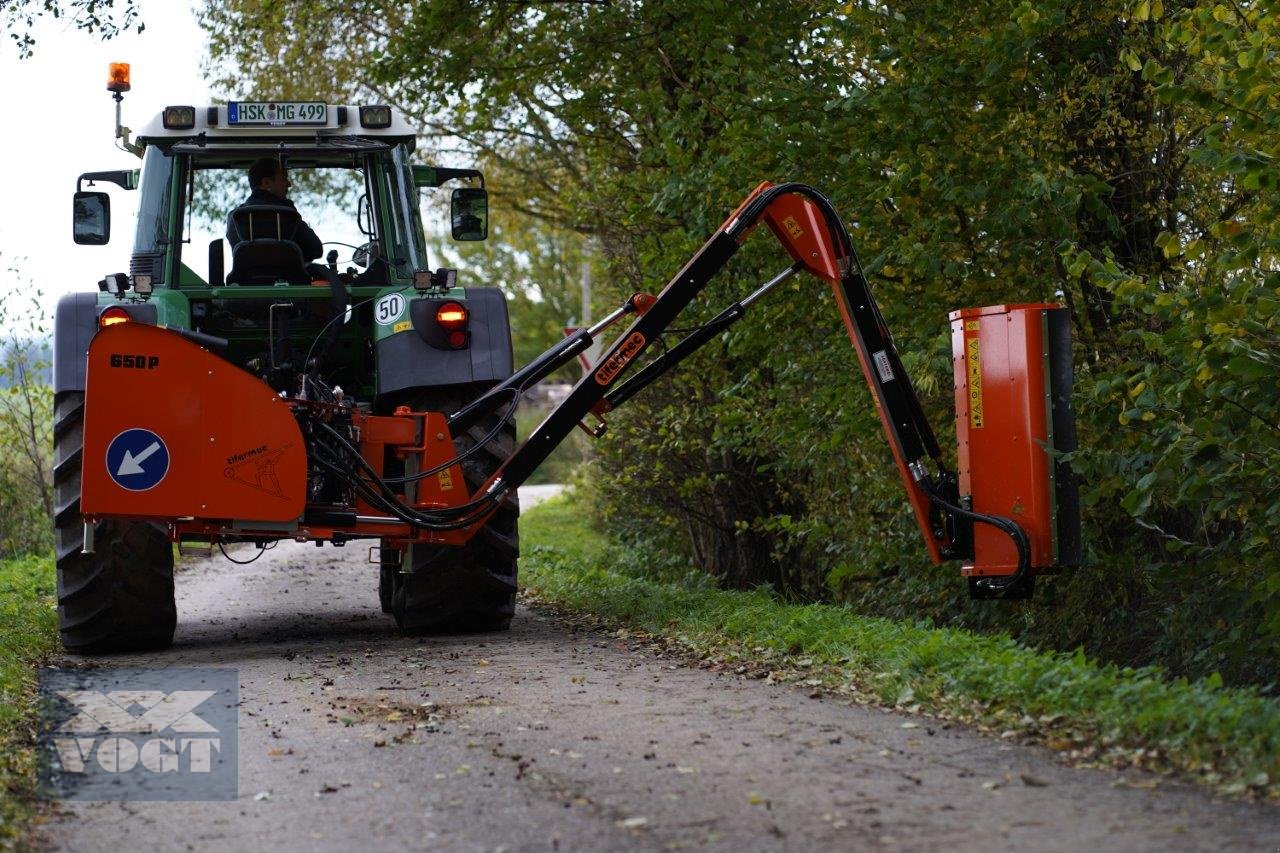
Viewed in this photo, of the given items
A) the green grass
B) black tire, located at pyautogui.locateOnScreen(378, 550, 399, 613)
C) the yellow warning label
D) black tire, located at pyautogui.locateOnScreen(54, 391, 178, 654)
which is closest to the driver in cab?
black tire, located at pyautogui.locateOnScreen(54, 391, 178, 654)

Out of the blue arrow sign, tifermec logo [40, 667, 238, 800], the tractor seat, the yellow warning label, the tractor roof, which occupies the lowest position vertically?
tifermec logo [40, 667, 238, 800]

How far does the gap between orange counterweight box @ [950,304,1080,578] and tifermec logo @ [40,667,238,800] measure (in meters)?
3.73

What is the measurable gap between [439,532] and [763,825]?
443cm

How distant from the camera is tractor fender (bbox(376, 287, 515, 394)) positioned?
9133 millimetres

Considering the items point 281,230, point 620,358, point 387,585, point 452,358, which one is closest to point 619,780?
point 620,358

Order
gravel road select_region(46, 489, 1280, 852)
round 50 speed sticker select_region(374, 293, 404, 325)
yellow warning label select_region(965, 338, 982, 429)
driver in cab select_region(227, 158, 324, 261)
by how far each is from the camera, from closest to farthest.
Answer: gravel road select_region(46, 489, 1280, 852)
yellow warning label select_region(965, 338, 982, 429)
round 50 speed sticker select_region(374, 293, 404, 325)
driver in cab select_region(227, 158, 324, 261)

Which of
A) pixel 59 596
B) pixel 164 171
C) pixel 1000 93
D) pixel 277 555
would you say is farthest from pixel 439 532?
pixel 277 555

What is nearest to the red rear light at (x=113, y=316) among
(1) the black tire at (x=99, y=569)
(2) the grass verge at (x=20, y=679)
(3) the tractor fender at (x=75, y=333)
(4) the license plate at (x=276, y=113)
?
(3) the tractor fender at (x=75, y=333)

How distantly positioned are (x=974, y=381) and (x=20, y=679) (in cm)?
494

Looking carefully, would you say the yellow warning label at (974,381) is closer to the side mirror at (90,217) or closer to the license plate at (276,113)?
the license plate at (276,113)

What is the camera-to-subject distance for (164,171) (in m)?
9.72

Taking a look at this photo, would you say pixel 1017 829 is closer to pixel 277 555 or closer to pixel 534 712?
pixel 534 712

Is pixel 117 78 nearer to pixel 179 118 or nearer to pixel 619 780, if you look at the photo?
pixel 179 118

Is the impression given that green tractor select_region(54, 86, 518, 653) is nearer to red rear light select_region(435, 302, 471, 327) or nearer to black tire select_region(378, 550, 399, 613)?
red rear light select_region(435, 302, 471, 327)
